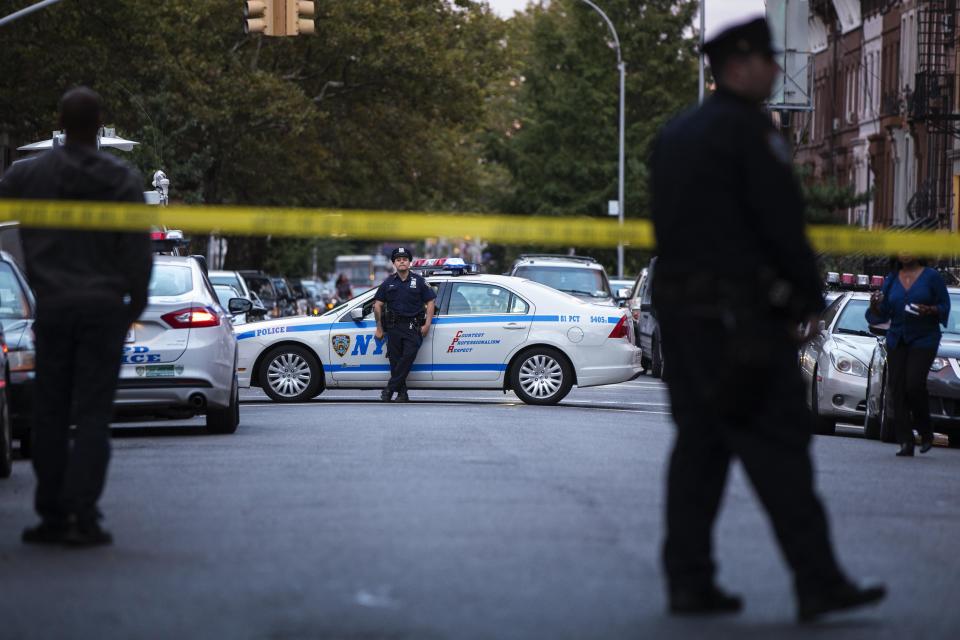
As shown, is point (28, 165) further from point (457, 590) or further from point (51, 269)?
point (457, 590)

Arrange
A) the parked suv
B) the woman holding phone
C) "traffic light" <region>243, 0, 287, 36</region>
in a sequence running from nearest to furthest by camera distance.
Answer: the woman holding phone
"traffic light" <region>243, 0, 287, 36</region>
the parked suv

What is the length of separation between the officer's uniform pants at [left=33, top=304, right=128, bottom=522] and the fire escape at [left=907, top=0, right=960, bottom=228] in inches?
1448

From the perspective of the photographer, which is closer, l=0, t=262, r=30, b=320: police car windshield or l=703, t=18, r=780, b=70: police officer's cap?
l=703, t=18, r=780, b=70: police officer's cap

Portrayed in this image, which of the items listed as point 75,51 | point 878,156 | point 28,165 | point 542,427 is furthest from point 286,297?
point 28,165

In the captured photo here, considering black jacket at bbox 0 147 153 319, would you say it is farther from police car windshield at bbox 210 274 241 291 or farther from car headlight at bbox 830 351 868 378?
police car windshield at bbox 210 274 241 291

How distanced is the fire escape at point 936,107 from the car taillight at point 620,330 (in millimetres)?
23795

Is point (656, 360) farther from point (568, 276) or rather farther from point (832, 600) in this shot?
point (832, 600)

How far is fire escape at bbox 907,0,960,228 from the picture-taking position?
4400cm

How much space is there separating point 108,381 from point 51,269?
0.53 meters

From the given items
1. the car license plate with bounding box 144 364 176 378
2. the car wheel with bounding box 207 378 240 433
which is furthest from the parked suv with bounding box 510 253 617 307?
the car license plate with bounding box 144 364 176 378

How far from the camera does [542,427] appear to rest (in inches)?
624

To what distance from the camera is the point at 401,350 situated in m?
20.9

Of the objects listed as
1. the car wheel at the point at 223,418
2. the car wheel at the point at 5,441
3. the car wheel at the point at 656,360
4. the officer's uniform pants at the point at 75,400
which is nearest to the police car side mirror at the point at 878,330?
the car wheel at the point at 223,418

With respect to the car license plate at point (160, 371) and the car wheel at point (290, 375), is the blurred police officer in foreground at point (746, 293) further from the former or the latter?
the car wheel at point (290, 375)
